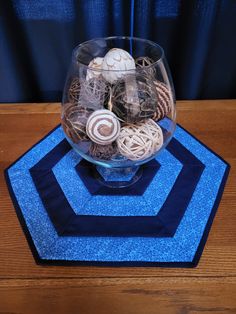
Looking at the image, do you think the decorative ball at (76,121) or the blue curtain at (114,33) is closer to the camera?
the decorative ball at (76,121)

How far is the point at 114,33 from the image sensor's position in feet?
2.54

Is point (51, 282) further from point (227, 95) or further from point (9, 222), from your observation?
point (227, 95)

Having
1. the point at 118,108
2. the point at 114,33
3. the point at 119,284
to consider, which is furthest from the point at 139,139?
the point at 114,33

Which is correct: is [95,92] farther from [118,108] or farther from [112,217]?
[112,217]

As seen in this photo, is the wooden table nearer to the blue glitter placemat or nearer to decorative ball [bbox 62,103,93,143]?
the blue glitter placemat

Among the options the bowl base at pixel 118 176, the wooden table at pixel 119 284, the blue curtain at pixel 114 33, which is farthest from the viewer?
the blue curtain at pixel 114 33

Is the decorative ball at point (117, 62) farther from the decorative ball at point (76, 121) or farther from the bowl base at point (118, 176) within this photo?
the bowl base at point (118, 176)

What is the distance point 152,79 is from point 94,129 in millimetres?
110

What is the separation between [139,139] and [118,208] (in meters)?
0.12

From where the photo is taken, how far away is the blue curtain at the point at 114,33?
28.9 inches

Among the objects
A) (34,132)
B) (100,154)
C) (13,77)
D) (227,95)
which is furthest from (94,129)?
(227,95)

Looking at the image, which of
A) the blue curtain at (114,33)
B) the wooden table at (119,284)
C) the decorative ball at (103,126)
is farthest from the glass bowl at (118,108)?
the blue curtain at (114,33)

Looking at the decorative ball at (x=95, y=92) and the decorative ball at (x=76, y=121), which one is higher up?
the decorative ball at (x=95, y=92)

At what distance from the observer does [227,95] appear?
90 centimetres
